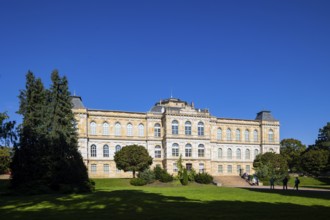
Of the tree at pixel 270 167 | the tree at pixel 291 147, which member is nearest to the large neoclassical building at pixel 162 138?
the tree at pixel 270 167

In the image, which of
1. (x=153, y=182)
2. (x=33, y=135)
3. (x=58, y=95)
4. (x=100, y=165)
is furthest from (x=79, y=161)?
(x=100, y=165)

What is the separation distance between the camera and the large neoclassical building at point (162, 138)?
65750 millimetres

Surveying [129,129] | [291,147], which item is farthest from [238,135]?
[291,147]

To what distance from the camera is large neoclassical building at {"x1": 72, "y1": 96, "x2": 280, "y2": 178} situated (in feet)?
216

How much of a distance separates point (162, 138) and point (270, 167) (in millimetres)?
21174

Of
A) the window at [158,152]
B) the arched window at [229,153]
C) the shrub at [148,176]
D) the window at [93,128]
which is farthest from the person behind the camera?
the arched window at [229,153]

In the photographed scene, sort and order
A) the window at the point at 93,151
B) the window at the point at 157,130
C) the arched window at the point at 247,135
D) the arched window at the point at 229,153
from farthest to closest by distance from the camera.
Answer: the arched window at the point at 247,135 → the arched window at the point at 229,153 → the window at the point at 157,130 → the window at the point at 93,151

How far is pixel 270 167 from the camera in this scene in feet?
205

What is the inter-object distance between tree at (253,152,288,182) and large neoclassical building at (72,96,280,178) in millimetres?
8310

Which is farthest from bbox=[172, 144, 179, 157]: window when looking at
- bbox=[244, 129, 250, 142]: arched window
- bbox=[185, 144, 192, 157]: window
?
bbox=[244, 129, 250, 142]: arched window

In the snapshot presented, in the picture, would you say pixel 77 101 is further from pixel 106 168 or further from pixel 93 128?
pixel 106 168

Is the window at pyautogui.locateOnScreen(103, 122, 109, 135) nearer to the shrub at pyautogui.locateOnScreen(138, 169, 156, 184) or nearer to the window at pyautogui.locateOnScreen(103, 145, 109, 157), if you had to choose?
the window at pyautogui.locateOnScreen(103, 145, 109, 157)

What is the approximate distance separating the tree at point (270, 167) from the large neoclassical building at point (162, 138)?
831cm

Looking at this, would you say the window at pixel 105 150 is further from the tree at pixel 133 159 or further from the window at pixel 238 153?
the window at pixel 238 153
